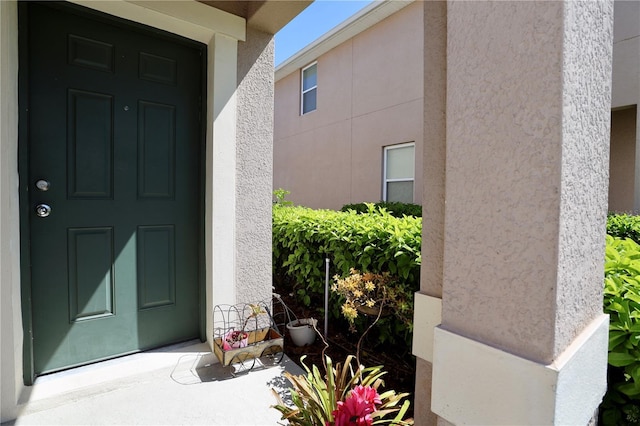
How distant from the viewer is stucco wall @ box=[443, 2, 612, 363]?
947mm

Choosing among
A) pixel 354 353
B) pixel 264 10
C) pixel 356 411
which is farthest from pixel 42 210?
pixel 354 353

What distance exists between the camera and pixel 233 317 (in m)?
2.77

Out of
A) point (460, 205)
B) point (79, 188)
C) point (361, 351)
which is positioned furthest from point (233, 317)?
point (460, 205)

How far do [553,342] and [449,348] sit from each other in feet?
1.08

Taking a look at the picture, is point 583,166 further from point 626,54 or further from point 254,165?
point 626,54

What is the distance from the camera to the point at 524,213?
987mm

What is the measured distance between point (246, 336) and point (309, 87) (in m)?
9.08

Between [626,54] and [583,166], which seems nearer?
[583,166]

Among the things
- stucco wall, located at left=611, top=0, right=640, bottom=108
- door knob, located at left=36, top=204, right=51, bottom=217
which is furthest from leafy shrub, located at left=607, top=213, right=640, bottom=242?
door knob, located at left=36, top=204, right=51, bottom=217

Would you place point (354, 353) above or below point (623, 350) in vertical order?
below

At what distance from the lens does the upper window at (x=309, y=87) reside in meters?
10.1

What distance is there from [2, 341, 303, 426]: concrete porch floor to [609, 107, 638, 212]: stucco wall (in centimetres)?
668

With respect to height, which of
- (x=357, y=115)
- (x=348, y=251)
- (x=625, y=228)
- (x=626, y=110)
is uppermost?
(x=357, y=115)

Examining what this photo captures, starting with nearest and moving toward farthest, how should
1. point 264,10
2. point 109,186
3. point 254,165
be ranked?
point 109,186
point 264,10
point 254,165
